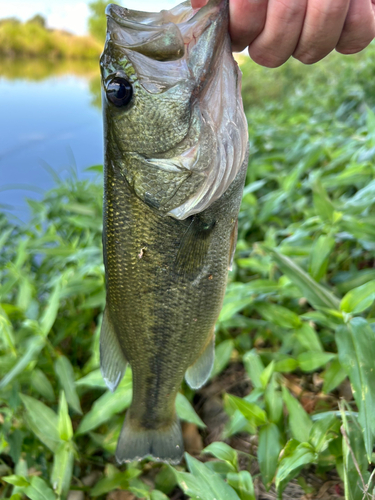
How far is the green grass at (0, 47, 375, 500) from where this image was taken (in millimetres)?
1334

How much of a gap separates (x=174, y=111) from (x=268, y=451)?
125 cm

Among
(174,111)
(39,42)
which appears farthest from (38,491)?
(39,42)

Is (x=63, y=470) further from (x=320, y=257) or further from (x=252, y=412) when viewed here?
(x=320, y=257)

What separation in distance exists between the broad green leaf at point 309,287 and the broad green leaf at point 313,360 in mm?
208

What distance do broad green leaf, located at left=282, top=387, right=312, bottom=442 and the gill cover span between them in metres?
0.87

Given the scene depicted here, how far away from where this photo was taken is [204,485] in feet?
4.11

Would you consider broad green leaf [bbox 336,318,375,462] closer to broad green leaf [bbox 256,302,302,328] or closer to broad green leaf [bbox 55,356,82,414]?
broad green leaf [bbox 256,302,302,328]

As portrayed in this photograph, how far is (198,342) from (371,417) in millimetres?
621

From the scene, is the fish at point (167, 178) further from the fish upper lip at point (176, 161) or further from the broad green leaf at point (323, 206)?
the broad green leaf at point (323, 206)

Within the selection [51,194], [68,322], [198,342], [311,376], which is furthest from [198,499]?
[51,194]

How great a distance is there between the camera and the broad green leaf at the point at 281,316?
5.95 ft

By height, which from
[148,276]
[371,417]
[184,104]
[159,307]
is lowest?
[371,417]

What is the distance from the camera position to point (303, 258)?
7.12 feet

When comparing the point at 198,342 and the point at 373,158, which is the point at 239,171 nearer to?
the point at 198,342
